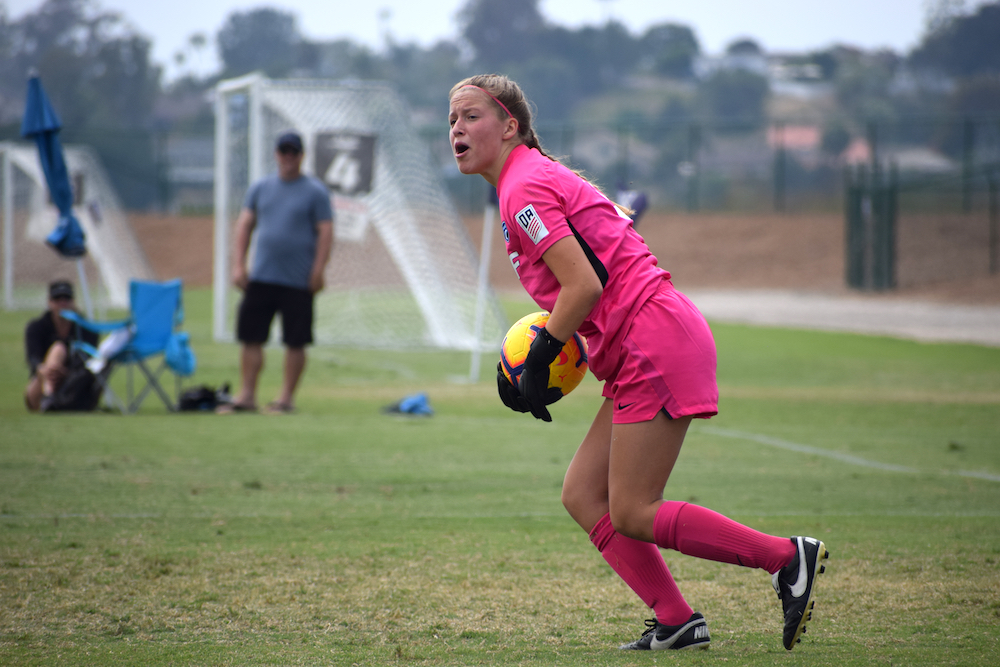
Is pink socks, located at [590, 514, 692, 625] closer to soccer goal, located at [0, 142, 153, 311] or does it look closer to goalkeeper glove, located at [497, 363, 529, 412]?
goalkeeper glove, located at [497, 363, 529, 412]

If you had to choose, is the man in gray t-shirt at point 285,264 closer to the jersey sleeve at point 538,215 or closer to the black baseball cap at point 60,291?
the black baseball cap at point 60,291

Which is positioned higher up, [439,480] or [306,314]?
[306,314]

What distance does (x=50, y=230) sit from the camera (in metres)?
24.4

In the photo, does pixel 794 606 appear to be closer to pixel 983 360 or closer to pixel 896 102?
pixel 983 360

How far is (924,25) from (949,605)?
361ft

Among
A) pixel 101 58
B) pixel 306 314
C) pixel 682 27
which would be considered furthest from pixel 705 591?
pixel 682 27

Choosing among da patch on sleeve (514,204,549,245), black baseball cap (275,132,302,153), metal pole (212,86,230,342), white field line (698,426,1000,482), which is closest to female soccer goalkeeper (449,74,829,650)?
da patch on sleeve (514,204,549,245)

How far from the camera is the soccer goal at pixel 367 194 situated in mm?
15617

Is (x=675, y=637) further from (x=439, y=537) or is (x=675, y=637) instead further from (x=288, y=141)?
(x=288, y=141)

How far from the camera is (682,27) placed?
130625mm

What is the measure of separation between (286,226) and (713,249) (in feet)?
118

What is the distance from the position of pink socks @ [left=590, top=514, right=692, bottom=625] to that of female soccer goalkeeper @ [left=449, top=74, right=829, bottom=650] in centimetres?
14

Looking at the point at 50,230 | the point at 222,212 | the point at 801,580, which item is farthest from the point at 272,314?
the point at 50,230

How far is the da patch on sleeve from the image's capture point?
10.8ft
